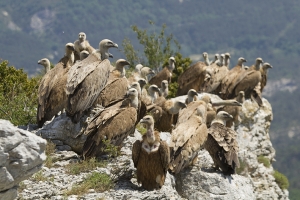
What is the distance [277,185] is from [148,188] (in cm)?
1027

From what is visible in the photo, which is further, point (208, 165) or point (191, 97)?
point (191, 97)

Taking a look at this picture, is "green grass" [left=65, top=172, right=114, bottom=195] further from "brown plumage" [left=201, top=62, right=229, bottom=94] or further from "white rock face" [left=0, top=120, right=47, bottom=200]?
"brown plumage" [left=201, top=62, right=229, bottom=94]

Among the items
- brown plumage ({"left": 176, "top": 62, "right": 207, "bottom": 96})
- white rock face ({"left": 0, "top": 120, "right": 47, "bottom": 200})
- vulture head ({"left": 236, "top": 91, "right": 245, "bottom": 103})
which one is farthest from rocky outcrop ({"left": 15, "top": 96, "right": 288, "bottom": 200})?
brown plumage ({"left": 176, "top": 62, "right": 207, "bottom": 96})

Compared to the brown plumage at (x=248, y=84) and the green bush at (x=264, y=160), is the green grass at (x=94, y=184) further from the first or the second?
the brown plumage at (x=248, y=84)

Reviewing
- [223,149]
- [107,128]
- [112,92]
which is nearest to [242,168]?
[223,149]

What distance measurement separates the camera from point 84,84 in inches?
544

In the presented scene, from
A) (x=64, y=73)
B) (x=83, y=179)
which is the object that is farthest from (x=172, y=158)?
(x=64, y=73)

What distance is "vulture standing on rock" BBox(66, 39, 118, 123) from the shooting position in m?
13.6

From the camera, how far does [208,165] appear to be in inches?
588

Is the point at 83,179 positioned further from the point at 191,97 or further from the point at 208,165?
the point at 191,97

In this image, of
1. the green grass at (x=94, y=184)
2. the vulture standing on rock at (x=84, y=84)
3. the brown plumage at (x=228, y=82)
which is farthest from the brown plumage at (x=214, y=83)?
the green grass at (x=94, y=184)

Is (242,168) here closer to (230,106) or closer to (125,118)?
(230,106)

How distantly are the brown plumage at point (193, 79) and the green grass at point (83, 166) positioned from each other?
37.6ft

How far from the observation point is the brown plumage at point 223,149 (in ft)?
46.4
